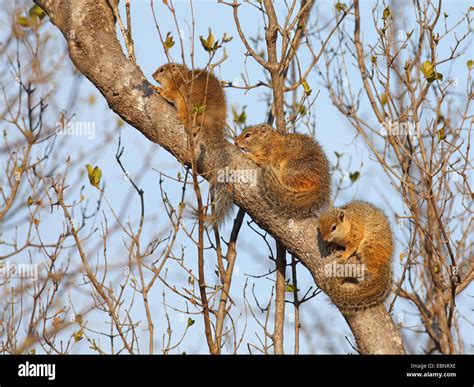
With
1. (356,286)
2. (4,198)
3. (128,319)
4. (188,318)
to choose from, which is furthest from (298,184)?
(4,198)

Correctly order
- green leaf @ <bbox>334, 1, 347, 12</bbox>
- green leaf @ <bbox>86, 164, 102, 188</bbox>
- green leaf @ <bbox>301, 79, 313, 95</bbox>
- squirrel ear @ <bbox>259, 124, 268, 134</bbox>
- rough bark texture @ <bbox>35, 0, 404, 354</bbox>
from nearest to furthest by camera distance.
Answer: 1. green leaf @ <bbox>86, 164, 102, 188</bbox>
2. rough bark texture @ <bbox>35, 0, 404, 354</bbox>
3. green leaf @ <bbox>301, 79, 313, 95</bbox>
4. squirrel ear @ <bbox>259, 124, 268, 134</bbox>
5. green leaf @ <bbox>334, 1, 347, 12</bbox>

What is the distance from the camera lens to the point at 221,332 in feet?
20.1

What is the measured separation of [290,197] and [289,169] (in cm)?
61

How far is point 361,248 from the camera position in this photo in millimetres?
6160

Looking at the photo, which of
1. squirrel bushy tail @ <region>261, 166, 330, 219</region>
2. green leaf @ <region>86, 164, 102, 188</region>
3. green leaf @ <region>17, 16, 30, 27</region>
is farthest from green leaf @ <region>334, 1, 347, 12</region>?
green leaf @ <region>17, 16, 30, 27</region>

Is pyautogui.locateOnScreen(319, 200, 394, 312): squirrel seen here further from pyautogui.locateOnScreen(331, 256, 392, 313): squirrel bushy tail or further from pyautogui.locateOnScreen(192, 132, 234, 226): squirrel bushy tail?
pyautogui.locateOnScreen(192, 132, 234, 226): squirrel bushy tail

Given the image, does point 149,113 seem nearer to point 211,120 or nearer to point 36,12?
point 211,120

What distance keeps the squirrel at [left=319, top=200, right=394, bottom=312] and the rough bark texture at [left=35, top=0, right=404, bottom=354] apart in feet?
0.39

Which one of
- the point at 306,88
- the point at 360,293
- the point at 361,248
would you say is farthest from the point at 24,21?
the point at 360,293

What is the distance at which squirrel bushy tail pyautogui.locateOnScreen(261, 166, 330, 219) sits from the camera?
238 inches

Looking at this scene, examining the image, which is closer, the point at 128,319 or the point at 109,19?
the point at 128,319

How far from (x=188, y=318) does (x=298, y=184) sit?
5.21 feet
